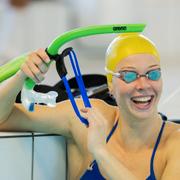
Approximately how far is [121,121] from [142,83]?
18 cm

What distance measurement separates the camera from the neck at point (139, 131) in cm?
113

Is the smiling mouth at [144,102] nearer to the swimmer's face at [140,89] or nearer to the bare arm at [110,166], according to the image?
the swimmer's face at [140,89]

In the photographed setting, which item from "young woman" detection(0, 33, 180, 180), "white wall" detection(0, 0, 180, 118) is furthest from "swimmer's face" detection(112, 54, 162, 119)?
"white wall" detection(0, 0, 180, 118)

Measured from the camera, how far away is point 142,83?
1044 mm

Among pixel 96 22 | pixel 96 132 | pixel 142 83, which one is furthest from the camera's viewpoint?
pixel 96 22

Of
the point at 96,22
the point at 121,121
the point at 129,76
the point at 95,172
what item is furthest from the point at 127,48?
the point at 96,22

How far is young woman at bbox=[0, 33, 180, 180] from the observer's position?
→ 1.00m

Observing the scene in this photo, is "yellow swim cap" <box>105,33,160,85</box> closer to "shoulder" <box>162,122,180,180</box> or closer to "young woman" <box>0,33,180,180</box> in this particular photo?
"young woman" <box>0,33,180,180</box>

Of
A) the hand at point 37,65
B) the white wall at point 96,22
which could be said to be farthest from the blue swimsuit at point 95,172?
the white wall at point 96,22

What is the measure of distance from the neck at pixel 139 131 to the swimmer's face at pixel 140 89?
0.15 feet

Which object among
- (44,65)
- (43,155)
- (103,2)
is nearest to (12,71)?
(44,65)

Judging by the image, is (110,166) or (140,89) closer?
(110,166)

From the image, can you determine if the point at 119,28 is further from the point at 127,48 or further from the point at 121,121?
the point at 121,121

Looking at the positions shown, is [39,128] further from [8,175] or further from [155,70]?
[155,70]
